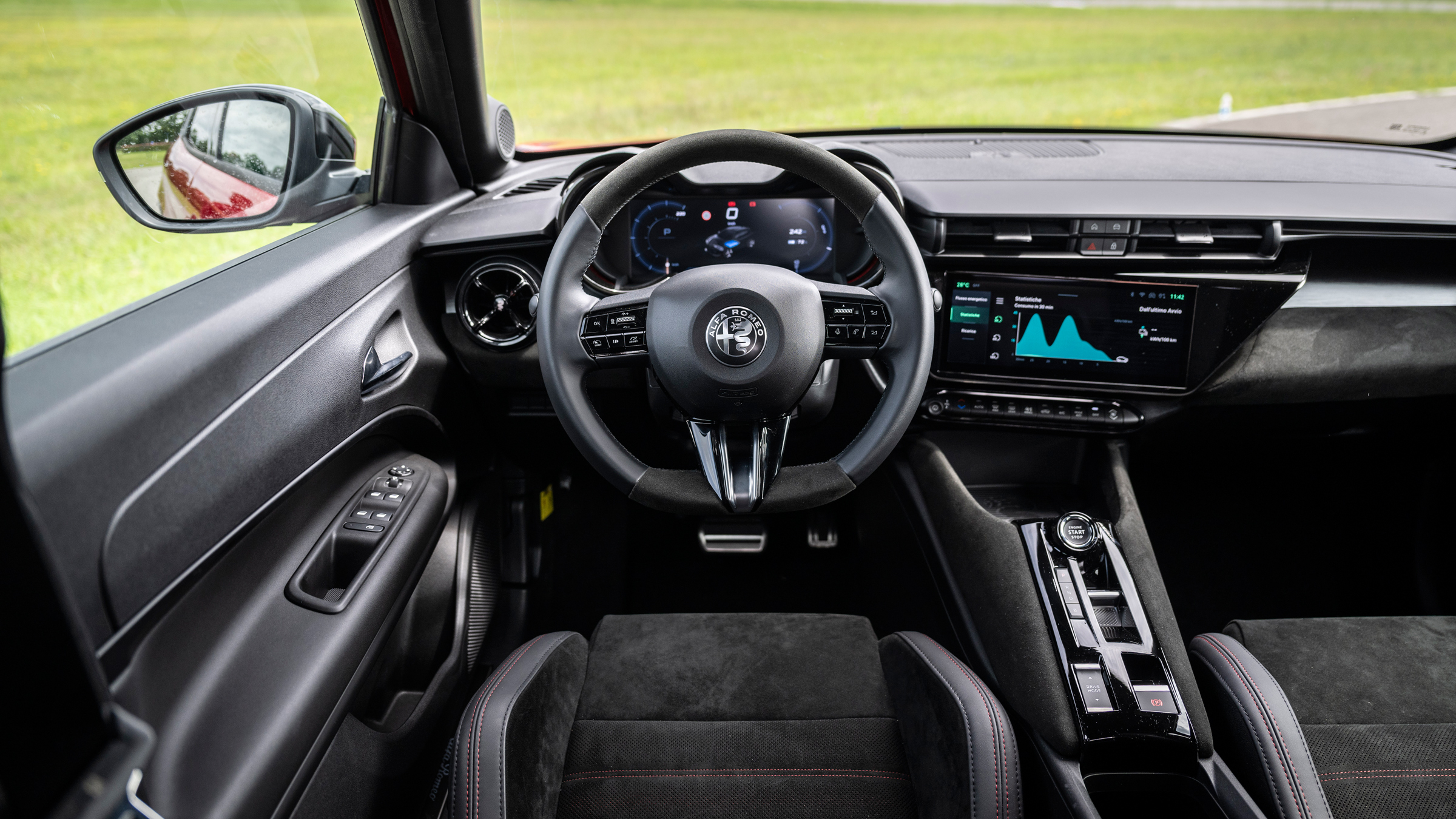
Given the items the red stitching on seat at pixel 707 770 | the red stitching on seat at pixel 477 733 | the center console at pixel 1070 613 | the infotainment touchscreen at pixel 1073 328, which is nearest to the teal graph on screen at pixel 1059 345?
the infotainment touchscreen at pixel 1073 328

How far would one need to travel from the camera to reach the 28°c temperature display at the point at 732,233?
6.23ft

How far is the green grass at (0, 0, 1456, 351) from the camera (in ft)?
4.20

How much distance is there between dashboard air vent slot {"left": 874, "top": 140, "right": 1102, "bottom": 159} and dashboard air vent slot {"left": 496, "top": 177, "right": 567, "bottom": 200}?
875 millimetres

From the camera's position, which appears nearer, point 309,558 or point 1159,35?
point 309,558

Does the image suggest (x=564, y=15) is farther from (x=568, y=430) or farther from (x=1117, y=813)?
(x=1117, y=813)

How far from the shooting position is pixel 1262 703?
139cm

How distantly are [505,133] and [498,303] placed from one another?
0.59 meters

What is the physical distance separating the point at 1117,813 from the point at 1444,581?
176 cm

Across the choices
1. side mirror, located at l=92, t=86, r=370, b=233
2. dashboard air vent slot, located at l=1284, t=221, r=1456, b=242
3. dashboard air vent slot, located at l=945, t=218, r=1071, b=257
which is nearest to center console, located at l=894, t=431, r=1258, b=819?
dashboard air vent slot, located at l=945, t=218, r=1071, b=257

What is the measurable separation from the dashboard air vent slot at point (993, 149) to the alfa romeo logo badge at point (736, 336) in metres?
0.97

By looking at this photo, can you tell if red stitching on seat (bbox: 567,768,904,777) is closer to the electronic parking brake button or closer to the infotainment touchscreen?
the electronic parking brake button

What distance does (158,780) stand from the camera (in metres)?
0.97

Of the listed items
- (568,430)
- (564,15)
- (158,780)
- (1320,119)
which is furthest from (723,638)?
(1320,119)

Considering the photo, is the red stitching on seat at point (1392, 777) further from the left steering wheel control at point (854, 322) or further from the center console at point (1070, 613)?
the left steering wheel control at point (854, 322)
